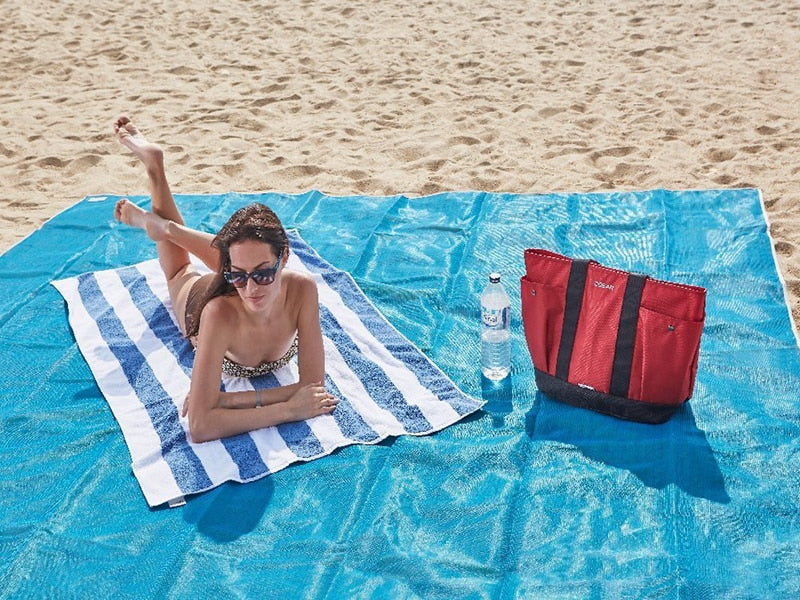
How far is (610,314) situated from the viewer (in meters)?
3.58

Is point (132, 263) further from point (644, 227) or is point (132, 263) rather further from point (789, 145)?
point (789, 145)

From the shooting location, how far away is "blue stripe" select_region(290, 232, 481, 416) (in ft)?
12.7

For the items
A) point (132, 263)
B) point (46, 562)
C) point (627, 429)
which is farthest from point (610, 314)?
point (132, 263)

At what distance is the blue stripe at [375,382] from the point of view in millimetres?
3752

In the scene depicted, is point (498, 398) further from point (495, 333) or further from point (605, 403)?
point (605, 403)

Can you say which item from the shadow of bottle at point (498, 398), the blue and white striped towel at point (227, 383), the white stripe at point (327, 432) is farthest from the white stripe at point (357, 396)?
the shadow of bottle at point (498, 398)

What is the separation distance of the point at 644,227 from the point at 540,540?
2647 mm

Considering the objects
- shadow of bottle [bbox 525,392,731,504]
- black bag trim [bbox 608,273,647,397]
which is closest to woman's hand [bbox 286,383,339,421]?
shadow of bottle [bbox 525,392,731,504]

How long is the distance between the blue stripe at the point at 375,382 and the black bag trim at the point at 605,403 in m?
0.54

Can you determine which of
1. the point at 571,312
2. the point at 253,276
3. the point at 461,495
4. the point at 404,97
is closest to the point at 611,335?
the point at 571,312

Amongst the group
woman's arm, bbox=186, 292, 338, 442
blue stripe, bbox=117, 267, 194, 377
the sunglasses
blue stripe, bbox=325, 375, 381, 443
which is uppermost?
the sunglasses

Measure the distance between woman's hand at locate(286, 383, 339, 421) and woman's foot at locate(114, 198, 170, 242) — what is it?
116 centimetres

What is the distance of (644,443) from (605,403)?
23 centimetres

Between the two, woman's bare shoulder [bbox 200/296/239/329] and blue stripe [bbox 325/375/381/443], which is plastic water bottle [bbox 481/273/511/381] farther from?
woman's bare shoulder [bbox 200/296/239/329]
